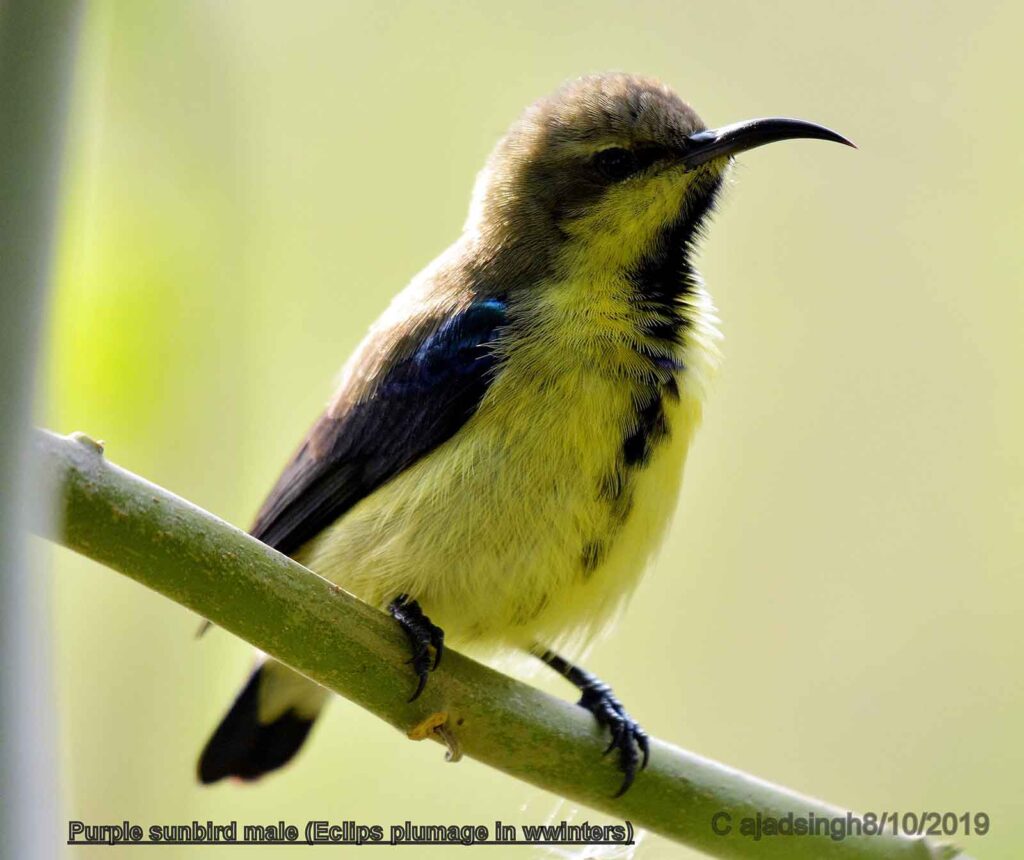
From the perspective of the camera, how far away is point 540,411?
127 inches

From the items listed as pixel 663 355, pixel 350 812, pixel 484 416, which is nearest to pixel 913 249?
pixel 663 355

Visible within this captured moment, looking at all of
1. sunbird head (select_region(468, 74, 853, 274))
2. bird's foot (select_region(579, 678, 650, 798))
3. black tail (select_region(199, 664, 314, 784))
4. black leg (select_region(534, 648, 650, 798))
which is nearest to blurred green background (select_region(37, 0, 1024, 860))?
black tail (select_region(199, 664, 314, 784))

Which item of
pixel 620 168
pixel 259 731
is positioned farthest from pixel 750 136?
pixel 259 731

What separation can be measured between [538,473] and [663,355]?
0.49 meters

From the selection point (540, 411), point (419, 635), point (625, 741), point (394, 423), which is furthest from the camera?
point (394, 423)

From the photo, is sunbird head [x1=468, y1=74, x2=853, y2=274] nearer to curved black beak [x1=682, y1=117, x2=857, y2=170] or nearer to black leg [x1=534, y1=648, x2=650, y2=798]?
curved black beak [x1=682, y1=117, x2=857, y2=170]

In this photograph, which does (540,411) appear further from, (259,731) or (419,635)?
(259,731)

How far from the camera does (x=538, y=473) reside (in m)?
3.19

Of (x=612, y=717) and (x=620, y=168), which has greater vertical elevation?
(x=620, y=168)

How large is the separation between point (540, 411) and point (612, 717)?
0.82 m

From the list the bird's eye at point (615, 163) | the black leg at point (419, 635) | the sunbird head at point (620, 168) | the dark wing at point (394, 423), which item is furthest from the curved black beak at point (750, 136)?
the black leg at point (419, 635)

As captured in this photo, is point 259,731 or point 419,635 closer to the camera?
point 419,635

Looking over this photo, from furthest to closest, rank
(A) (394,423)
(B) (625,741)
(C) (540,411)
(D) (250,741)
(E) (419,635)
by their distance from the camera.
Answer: (D) (250,741) < (A) (394,423) < (C) (540,411) < (B) (625,741) < (E) (419,635)

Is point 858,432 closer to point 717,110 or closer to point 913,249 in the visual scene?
point 913,249
